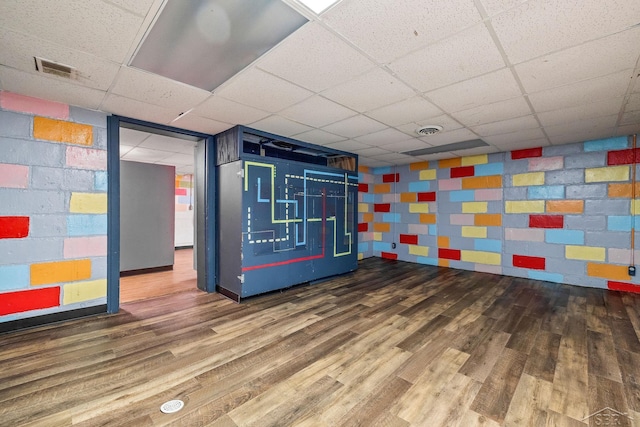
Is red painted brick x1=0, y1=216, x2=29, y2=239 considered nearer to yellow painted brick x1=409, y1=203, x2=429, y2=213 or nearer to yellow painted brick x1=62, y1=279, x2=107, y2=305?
yellow painted brick x1=62, y1=279, x2=107, y2=305

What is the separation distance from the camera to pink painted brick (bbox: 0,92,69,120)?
2688mm

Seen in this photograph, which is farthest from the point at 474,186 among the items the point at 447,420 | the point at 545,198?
the point at 447,420

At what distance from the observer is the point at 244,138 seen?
13.1ft

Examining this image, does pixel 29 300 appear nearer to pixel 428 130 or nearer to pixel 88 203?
pixel 88 203

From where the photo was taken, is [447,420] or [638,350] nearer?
[447,420]

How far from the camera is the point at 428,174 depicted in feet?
20.6

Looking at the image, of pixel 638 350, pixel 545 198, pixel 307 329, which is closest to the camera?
pixel 638 350

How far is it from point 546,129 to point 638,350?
2839 millimetres

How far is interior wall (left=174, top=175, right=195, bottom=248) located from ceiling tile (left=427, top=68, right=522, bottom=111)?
865 cm

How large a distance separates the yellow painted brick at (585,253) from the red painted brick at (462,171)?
207cm

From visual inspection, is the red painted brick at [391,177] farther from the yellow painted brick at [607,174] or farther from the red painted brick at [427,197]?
the yellow painted brick at [607,174]

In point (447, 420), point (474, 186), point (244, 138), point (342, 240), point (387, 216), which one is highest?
point (244, 138)

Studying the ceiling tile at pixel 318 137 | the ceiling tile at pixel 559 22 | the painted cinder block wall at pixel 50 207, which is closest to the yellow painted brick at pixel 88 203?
the painted cinder block wall at pixel 50 207

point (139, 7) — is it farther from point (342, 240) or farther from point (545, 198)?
point (545, 198)
